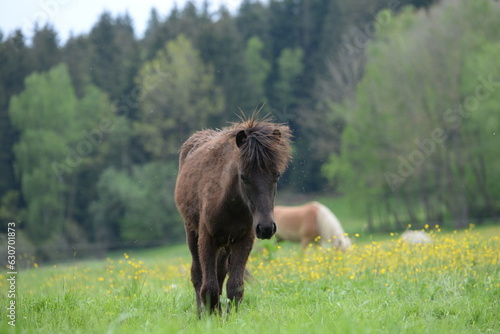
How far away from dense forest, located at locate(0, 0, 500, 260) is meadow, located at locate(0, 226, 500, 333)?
1202 centimetres

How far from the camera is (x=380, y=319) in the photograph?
199 inches

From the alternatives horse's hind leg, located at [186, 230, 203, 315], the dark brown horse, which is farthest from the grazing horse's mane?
horse's hind leg, located at [186, 230, 203, 315]

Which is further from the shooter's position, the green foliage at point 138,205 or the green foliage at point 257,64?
the green foliage at point 257,64

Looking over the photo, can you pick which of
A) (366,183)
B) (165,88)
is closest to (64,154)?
(165,88)

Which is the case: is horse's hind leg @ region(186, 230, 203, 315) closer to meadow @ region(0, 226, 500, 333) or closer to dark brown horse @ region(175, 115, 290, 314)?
dark brown horse @ region(175, 115, 290, 314)

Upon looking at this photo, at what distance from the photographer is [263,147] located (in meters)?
5.58

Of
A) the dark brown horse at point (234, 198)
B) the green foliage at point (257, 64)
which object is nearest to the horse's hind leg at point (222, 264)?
the dark brown horse at point (234, 198)

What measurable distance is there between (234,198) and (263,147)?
0.65m

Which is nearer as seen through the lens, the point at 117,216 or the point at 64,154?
the point at 64,154

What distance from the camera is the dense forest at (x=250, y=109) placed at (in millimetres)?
30188

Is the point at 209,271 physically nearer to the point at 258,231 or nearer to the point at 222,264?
the point at 222,264

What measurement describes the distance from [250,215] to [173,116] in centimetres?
3893

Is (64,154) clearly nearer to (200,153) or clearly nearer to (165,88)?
(165,88)

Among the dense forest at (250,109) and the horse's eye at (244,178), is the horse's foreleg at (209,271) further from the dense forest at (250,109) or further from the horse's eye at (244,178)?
the dense forest at (250,109)
